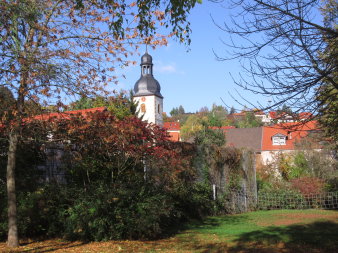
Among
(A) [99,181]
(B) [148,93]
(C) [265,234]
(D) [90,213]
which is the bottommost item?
(C) [265,234]

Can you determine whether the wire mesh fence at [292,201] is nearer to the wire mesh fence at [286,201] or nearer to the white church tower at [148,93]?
the wire mesh fence at [286,201]

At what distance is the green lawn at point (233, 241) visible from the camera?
7199mm

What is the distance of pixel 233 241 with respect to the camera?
26.4 feet

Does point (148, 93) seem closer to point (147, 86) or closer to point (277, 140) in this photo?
point (147, 86)

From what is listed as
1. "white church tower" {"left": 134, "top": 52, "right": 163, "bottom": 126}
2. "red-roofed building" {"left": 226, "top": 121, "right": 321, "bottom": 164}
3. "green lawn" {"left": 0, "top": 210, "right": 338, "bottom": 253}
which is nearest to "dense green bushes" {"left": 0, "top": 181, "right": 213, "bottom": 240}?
"green lawn" {"left": 0, "top": 210, "right": 338, "bottom": 253}

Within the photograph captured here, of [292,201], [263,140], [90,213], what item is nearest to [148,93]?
[263,140]

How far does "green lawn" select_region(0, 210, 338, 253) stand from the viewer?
Result: 720cm

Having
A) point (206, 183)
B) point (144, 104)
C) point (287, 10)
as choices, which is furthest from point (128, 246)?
point (144, 104)

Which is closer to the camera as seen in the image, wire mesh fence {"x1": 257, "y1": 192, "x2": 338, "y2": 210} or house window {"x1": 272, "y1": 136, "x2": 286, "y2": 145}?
wire mesh fence {"x1": 257, "y1": 192, "x2": 338, "y2": 210}

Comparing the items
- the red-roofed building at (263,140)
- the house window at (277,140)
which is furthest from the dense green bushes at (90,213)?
the house window at (277,140)

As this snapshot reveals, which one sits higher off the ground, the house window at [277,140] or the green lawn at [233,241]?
the house window at [277,140]

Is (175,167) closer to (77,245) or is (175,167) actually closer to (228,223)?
(228,223)

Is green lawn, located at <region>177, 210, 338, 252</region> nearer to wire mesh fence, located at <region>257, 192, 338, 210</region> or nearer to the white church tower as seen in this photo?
wire mesh fence, located at <region>257, 192, 338, 210</region>

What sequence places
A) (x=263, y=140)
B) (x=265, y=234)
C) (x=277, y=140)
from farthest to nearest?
(x=263, y=140), (x=277, y=140), (x=265, y=234)
